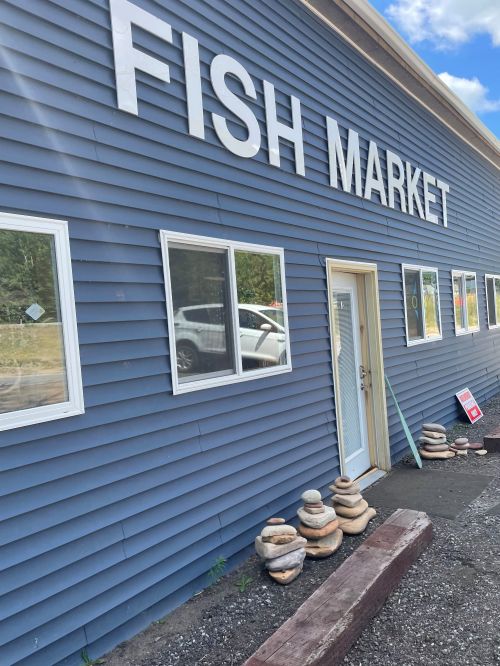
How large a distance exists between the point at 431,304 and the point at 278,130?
167 inches

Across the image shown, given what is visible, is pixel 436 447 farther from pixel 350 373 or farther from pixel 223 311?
pixel 223 311

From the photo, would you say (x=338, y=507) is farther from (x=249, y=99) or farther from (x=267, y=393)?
(x=249, y=99)

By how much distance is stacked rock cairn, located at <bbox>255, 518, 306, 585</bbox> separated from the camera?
3318 millimetres

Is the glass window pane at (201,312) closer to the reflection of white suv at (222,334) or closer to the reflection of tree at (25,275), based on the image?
the reflection of white suv at (222,334)

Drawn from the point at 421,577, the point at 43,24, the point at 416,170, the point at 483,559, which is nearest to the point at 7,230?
the point at 43,24

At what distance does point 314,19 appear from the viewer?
4988mm

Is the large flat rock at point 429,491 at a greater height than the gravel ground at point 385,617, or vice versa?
the gravel ground at point 385,617

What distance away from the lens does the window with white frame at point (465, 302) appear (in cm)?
871

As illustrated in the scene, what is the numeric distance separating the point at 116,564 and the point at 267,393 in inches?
68.6

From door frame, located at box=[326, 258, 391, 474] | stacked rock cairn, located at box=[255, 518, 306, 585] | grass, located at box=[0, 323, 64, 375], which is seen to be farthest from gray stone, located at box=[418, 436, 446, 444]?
grass, located at box=[0, 323, 64, 375]

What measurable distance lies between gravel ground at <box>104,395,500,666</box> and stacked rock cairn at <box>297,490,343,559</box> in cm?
7

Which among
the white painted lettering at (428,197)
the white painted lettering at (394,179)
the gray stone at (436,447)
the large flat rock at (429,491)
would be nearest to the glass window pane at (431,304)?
the white painted lettering at (428,197)

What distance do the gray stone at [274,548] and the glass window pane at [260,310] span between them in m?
1.23

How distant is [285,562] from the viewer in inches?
131
